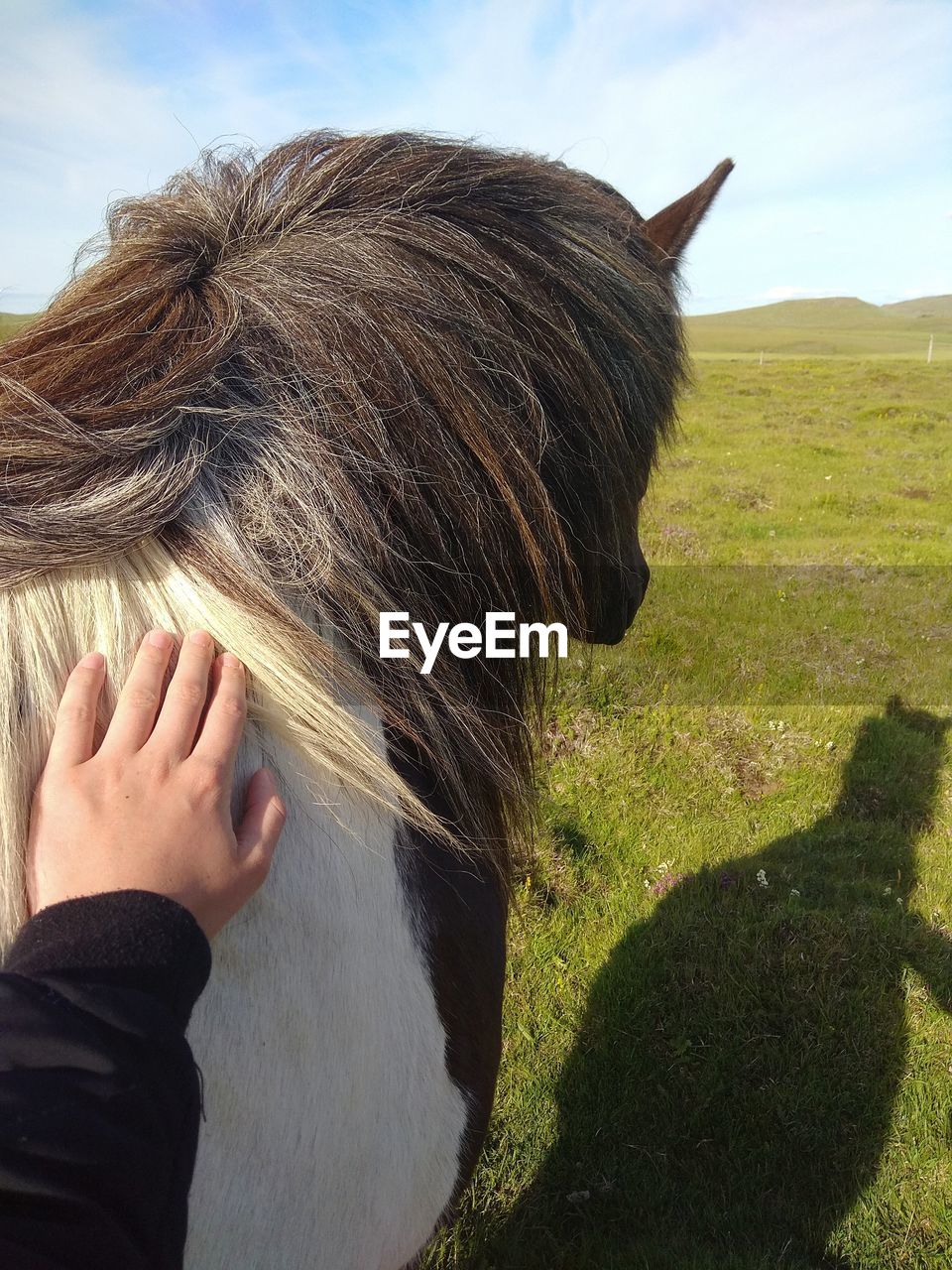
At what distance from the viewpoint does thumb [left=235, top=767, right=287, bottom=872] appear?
889 mm

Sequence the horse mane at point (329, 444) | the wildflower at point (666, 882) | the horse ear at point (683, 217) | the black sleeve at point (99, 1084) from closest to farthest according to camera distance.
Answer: the black sleeve at point (99, 1084)
the horse mane at point (329, 444)
the horse ear at point (683, 217)
the wildflower at point (666, 882)

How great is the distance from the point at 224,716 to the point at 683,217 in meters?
2.08

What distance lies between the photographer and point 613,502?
168cm

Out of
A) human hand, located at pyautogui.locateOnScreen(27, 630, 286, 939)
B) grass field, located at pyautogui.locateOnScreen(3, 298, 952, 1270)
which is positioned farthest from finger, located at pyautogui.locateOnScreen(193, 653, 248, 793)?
grass field, located at pyautogui.locateOnScreen(3, 298, 952, 1270)

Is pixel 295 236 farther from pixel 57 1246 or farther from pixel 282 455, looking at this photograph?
pixel 57 1246

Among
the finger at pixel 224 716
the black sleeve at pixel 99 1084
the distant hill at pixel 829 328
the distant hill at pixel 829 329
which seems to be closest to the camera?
the black sleeve at pixel 99 1084

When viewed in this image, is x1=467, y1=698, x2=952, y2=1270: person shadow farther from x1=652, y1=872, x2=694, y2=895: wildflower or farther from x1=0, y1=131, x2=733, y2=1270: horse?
x1=0, y1=131, x2=733, y2=1270: horse

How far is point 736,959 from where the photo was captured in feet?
9.94

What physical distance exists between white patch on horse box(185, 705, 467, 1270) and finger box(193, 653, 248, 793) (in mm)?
84

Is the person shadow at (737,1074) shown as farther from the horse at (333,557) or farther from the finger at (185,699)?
the finger at (185,699)

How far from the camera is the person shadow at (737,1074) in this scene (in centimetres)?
226

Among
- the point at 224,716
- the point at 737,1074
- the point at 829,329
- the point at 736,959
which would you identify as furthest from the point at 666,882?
the point at 829,329

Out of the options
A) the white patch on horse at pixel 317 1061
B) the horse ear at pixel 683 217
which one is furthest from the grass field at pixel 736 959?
the white patch on horse at pixel 317 1061

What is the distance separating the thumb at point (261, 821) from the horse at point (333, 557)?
7 centimetres
